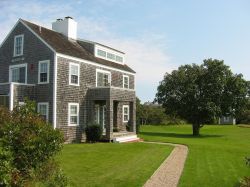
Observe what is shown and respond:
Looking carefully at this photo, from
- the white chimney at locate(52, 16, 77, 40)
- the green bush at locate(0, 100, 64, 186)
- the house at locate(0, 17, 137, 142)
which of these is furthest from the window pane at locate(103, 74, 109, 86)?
the green bush at locate(0, 100, 64, 186)

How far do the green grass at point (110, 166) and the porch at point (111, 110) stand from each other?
6.16 m

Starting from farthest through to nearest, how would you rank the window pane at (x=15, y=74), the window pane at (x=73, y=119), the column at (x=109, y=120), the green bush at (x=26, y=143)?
the window pane at (x=15, y=74) < the column at (x=109, y=120) < the window pane at (x=73, y=119) < the green bush at (x=26, y=143)

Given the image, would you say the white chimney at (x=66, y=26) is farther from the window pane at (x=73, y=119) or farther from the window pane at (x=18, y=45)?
the window pane at (x=73, y=119)

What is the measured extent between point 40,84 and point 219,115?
2632 centimetres

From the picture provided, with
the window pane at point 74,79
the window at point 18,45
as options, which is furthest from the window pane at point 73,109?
the window at point 18,45

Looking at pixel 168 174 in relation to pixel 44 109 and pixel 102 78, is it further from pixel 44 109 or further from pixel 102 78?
pixel 102 78

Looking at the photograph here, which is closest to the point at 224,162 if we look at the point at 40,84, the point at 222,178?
the point at 222,178

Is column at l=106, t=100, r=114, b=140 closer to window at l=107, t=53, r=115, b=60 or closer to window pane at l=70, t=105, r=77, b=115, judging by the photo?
window pane at l=70, t=105, r=77, b=115

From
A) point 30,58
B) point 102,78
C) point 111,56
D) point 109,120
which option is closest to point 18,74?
point 30,58

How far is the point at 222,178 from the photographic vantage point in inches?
578

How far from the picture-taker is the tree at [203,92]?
46219 mm

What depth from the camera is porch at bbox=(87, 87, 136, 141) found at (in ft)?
95.8

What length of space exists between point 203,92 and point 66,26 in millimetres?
21469

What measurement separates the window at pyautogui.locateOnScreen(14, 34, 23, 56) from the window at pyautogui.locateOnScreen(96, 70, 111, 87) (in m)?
6.71
